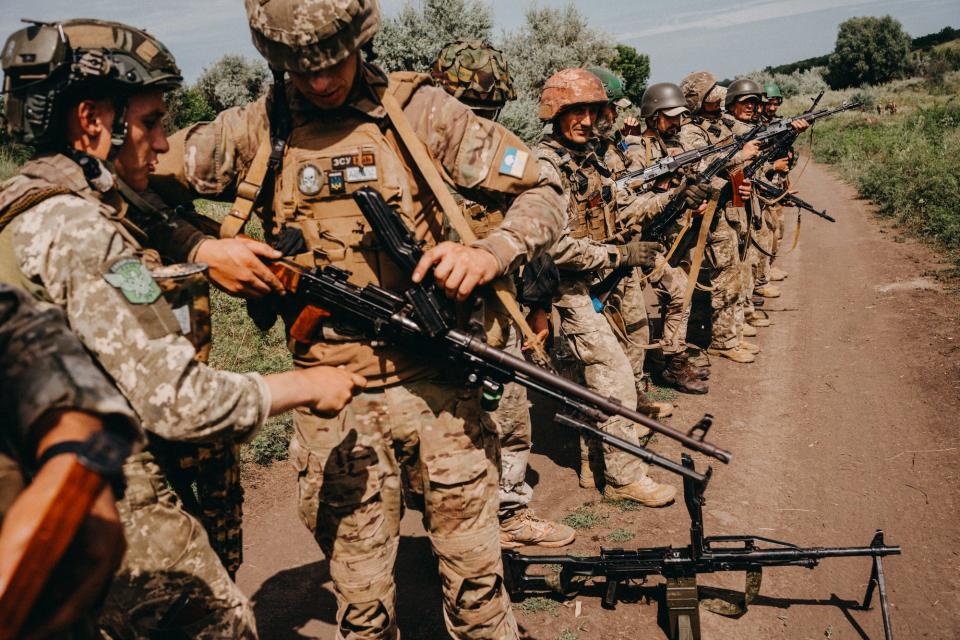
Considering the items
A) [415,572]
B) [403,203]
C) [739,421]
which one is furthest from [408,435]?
[739,421]

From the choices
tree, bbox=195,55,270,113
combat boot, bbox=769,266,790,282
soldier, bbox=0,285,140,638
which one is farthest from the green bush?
tree, bbox=195,55,270,113

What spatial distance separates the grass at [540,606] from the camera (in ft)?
12.0

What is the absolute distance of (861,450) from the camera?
5199 mm

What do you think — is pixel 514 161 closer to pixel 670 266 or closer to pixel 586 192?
pixel 586 192

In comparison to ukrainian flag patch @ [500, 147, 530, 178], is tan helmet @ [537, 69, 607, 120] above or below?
above

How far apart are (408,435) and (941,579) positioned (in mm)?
3173

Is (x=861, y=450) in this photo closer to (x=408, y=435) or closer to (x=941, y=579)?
(x=941, y=579)

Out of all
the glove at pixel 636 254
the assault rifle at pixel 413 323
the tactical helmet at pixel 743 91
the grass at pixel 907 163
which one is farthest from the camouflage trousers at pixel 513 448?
the grass at pixel 907 163

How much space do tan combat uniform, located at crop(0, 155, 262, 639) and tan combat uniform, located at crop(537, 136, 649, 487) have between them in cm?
303

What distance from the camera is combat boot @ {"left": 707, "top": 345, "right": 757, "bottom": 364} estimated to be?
7337mm

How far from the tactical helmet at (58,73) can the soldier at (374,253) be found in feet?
1.76

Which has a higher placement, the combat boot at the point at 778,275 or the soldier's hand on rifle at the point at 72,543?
the soldier's hand on rifle at the point at 72,543

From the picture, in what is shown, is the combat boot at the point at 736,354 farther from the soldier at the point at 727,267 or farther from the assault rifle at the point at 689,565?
the assault rifle at the point at 689,565

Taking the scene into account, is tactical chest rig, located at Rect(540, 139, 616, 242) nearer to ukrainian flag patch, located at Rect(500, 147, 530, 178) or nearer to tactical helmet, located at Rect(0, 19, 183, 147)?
ukrainian flag patch, located at Rect(500, 147, 530, 178)
